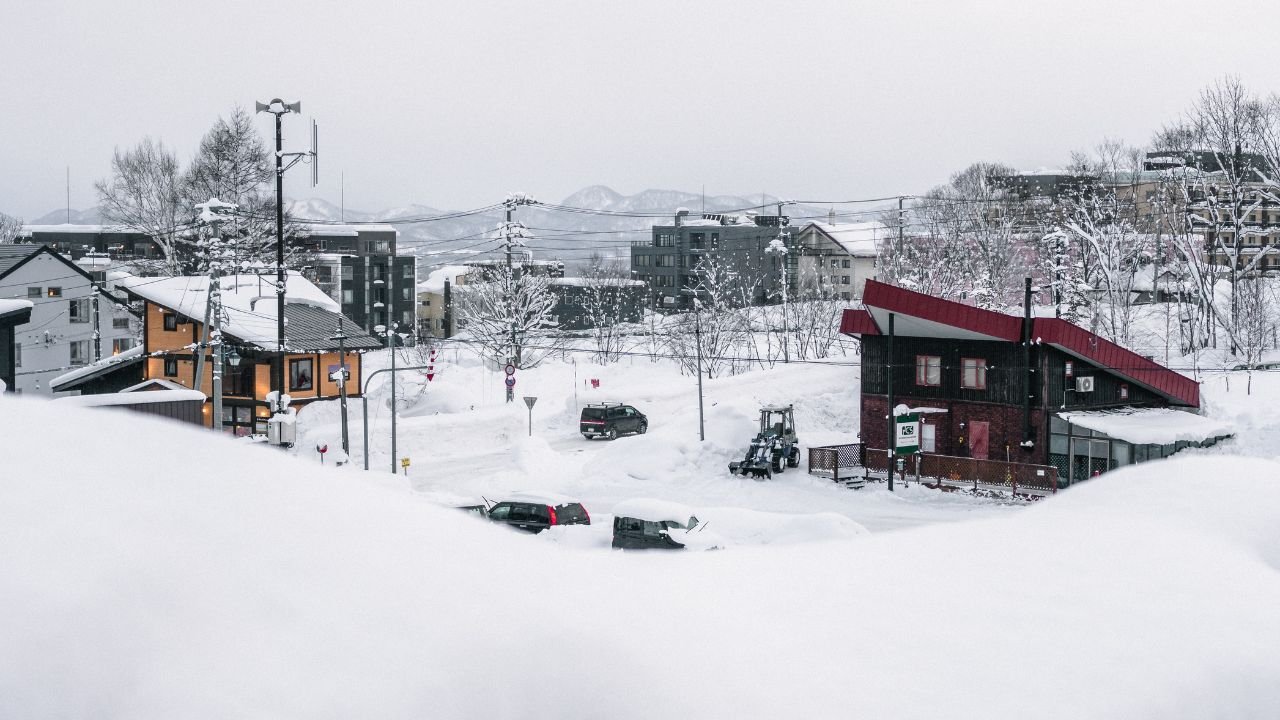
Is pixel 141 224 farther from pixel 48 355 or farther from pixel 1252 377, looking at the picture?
pixel 1252 377

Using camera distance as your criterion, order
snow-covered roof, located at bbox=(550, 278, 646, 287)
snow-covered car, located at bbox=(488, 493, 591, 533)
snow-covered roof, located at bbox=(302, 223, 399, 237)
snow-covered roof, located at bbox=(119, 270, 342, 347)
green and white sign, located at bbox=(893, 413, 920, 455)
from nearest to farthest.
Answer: snow-covered car, located at bbox=(488, 493, 591, 533)
green and white sign, located at bbox=(893, 413, 920, 455)
snow-covered roof, located at bbox=(119, 270, 342, 347)
snow-covered roof, located at bbox=(302, 223, 399, 237)
snow-covered roof, located at bbox=(550, 278, 646, 287)

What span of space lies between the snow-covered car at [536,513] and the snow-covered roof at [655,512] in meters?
1.44

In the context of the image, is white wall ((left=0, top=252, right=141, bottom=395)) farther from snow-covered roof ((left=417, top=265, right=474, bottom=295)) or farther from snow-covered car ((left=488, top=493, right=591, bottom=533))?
snow-covered roof ((left=417, top=265, right=474, bottom=295))

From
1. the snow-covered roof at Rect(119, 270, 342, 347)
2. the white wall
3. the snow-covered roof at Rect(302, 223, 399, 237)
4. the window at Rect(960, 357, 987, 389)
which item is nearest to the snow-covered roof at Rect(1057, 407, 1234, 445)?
the window at Rect(960, 357, 987, 389)

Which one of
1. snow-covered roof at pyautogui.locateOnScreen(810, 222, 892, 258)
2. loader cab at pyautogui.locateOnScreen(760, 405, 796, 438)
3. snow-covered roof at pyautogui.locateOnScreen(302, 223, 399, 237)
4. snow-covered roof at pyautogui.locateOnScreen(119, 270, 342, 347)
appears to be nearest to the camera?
loader cab at pyautogui.locateOnScreen(760, 405, 796, 438)

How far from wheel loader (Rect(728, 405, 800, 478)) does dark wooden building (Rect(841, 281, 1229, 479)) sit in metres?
3.08

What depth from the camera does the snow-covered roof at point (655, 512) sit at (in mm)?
15953

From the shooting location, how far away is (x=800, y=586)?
3.52m

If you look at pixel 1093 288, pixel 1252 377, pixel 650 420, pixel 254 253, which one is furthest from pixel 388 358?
pixel 1252 377

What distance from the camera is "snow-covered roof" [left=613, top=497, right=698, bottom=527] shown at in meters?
16.0

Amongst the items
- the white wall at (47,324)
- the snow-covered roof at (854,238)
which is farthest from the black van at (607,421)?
the snow-covered roof at (854,238)

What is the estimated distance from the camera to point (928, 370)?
84.6 feet

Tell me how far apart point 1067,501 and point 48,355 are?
136 feet

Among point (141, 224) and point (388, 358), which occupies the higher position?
point (141, 224)
